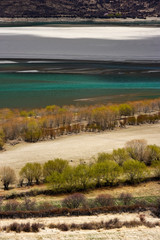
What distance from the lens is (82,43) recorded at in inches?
A: 2763

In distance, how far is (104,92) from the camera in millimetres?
41531

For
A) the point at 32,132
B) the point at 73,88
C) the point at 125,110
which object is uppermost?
the point at 73,88

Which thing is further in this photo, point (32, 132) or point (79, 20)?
point (79, 20)

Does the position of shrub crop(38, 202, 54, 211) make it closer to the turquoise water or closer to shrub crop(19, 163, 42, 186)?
shrub crop(19, 163, 42, 186)

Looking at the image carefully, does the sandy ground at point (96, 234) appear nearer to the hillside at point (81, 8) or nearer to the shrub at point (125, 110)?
the shrub at point (125, 110)

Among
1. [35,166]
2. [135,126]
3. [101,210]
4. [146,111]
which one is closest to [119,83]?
[146,111]

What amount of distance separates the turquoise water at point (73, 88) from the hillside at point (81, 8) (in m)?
78.2

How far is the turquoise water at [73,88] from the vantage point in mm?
39062

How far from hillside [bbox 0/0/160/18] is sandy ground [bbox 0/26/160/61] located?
3588 cm

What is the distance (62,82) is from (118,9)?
9033 cm

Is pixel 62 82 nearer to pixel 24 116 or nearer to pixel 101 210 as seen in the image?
pixel 24 116

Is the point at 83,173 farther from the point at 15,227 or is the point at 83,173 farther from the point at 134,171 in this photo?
the point at 15,227

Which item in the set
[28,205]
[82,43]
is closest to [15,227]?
[28,205]

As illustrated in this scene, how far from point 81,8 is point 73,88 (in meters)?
91.8
